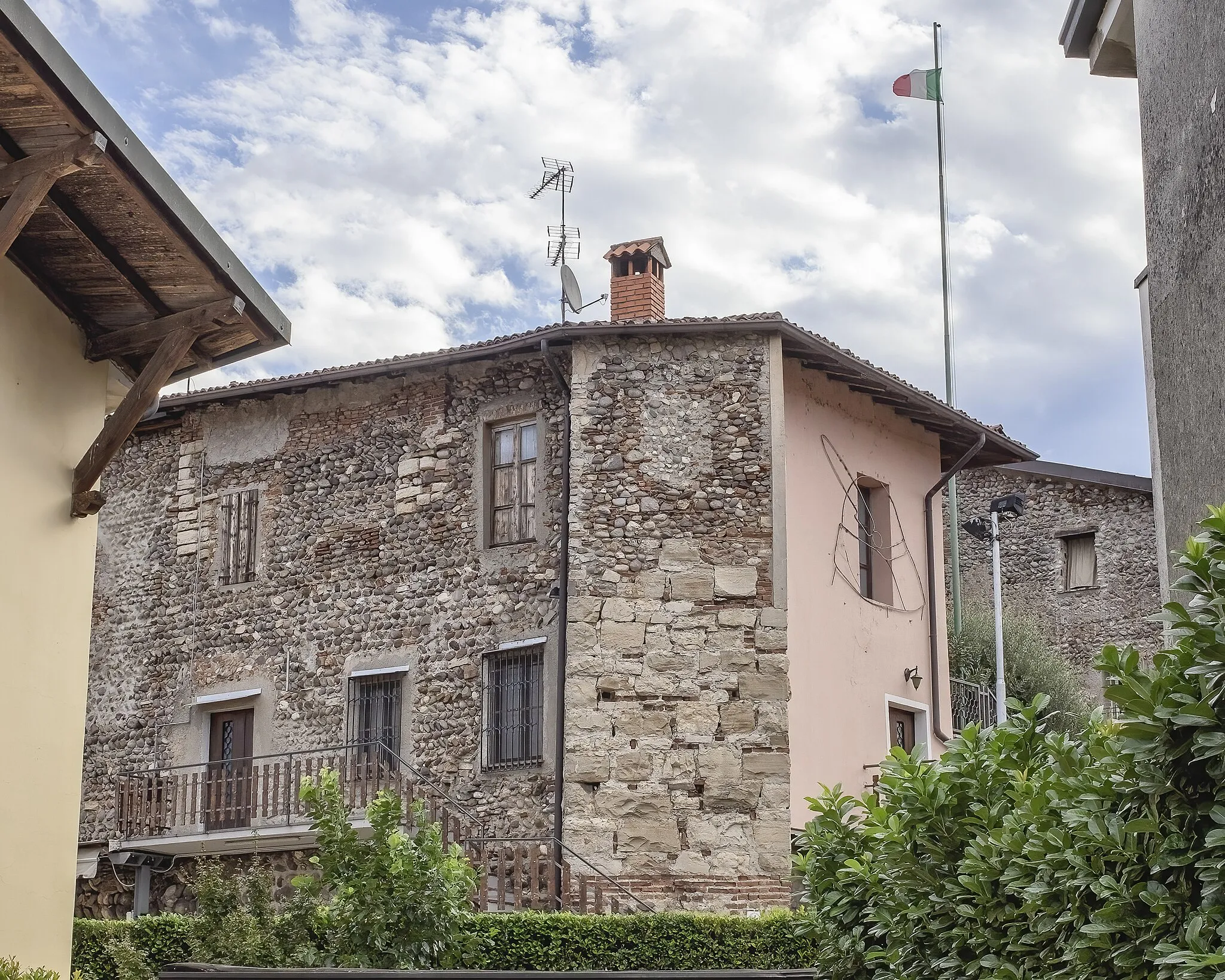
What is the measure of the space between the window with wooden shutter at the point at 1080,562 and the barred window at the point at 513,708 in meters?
12.7

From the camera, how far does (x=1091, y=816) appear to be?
3.95 metres

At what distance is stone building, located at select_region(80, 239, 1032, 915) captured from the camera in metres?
16.1

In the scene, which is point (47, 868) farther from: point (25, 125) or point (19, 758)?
point (25, 125)

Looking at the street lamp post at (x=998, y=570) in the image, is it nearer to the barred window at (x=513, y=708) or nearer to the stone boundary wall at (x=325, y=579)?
the barred window at (x=513, y=708)

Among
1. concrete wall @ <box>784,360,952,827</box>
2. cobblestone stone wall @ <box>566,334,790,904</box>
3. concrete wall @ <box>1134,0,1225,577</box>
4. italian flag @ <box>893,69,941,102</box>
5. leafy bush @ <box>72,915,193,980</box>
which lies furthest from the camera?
italian flag @ <box>893,69,941,102</box>

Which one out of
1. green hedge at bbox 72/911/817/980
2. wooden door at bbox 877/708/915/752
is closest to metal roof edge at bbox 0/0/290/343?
green hedge at bbox 72/911/817/980

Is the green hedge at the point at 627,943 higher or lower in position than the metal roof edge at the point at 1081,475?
lower

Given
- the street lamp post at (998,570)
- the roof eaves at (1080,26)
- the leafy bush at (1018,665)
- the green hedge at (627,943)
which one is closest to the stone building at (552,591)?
the green hedge at (627,943)

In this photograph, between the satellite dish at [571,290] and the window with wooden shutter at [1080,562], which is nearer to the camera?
the satellite dish at [571,290]

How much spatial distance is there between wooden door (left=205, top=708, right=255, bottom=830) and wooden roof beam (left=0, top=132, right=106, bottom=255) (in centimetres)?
1122

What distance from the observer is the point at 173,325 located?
839cm

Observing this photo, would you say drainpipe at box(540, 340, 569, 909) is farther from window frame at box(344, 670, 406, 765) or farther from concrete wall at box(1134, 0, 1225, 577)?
concrete wall at box(1134, 0, 1225, 577)

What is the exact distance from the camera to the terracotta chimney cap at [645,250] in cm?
1903

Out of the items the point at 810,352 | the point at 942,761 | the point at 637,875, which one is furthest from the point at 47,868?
the point at 810,352
